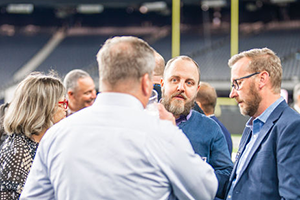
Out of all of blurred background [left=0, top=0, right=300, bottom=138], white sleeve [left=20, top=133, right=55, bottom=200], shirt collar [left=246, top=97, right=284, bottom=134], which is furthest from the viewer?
blurred background [left=0, top=0, right=300, bottom=138]

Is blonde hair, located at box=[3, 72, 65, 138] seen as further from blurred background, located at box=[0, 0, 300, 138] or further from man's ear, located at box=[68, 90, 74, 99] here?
blurred background, located at box=[0, 0, 300, 138]

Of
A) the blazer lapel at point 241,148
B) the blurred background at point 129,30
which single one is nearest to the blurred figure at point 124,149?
the blazer lapel at point 241,148

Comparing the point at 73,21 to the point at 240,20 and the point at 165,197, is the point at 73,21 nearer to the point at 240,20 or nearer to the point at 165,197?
the point at 240,20

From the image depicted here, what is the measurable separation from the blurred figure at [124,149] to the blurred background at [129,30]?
12040 millimetres

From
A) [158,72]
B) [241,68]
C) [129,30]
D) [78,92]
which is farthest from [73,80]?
[129,30]

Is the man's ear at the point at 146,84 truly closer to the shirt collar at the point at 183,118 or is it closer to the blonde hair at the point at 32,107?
the shirt collar at the point at 183,118

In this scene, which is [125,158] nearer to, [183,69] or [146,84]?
→ [146,84]

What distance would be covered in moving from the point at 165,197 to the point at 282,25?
15.6 meters

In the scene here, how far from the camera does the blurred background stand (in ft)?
47.2

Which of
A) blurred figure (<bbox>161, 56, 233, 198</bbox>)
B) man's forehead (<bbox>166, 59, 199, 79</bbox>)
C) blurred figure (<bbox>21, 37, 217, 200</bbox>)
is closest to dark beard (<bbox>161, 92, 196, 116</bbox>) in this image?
blurred figure (<bbox>161, 56, 233, 198</bbox>)

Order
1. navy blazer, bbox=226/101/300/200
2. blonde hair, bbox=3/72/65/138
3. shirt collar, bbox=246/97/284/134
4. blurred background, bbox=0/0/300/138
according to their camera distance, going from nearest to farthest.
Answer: navy blazer, bbox=226/101/300/200
shirt collar, bbox=246/97/284/134
blonde hair, bbox=3/72/65/138
blurred background, bbox=0/0/300/138

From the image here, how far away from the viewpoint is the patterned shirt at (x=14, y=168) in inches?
66.6

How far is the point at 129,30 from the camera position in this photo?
1638 cm

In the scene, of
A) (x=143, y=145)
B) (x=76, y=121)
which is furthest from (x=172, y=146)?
(x=76, y=121)
